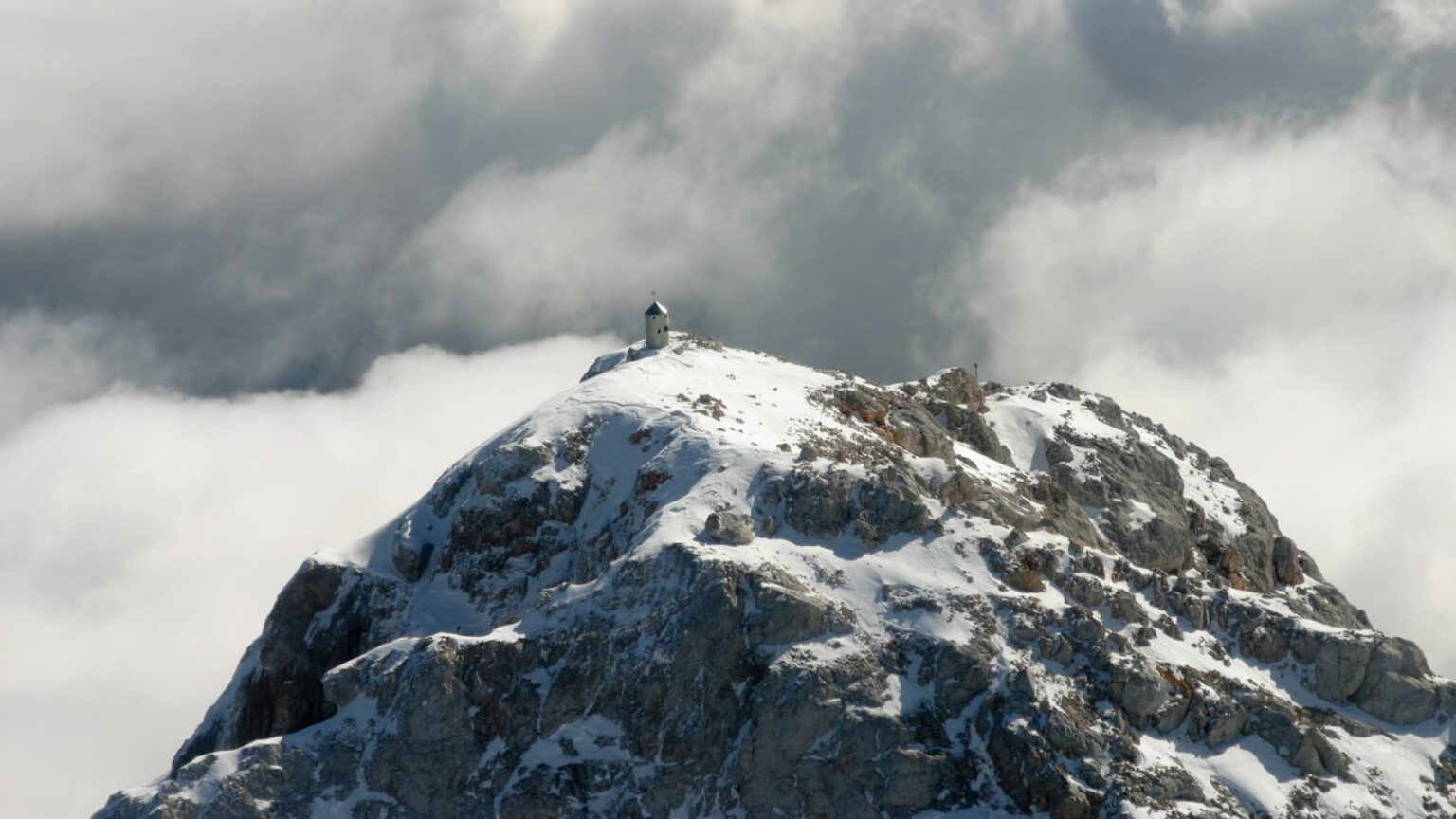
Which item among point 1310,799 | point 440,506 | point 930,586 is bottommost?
point 1310,799

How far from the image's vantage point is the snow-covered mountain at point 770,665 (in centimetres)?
14738

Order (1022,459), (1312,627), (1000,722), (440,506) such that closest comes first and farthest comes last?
(1000,722), (1312,627), (440,506), (1022,459)

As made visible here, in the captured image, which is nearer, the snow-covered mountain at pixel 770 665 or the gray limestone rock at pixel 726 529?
the snow-covered mountain at pixel 770 665

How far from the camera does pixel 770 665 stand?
15025cm

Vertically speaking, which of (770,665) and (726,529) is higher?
(726,529)

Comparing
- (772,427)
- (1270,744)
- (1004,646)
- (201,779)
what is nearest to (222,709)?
(201,779)

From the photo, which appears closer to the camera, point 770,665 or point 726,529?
point 770,665

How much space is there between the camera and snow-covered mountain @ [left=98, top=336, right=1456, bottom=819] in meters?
147

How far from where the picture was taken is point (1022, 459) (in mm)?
198500

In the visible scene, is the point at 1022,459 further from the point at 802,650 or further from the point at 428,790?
the point at 428,790

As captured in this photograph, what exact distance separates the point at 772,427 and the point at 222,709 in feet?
181

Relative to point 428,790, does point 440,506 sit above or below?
above

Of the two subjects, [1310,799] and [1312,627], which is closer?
[1310,799]

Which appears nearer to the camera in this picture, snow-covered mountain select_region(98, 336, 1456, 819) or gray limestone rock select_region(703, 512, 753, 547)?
snow-covered mountain select_region(98, 336, 1456, 819)
